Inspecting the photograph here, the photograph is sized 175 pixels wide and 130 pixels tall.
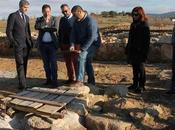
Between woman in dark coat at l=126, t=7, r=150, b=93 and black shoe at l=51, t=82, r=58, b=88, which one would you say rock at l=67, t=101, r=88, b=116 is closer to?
woman in dark coat at l=126, t=7, r=150, b=93

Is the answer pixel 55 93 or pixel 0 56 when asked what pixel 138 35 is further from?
pixel 0 56

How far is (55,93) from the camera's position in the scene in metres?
9.06

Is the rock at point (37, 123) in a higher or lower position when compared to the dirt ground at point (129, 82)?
lower

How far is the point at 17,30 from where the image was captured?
989 centimetres

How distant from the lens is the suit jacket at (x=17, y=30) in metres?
9.80

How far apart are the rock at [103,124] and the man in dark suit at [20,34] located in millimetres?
2705

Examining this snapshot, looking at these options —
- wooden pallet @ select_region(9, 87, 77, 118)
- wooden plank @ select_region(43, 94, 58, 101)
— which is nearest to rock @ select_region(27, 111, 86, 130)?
wooden pallet @ select_region(9, 87, 77, 118)

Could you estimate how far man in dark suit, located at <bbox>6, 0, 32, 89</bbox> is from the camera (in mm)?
9789

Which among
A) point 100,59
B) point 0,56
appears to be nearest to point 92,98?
point 100,59

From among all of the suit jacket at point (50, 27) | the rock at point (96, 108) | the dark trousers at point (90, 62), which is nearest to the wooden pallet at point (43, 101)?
the rock at point (96, 108)

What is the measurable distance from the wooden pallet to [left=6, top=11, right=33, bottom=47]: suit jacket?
1.11 m

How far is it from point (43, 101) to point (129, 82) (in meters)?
2.86

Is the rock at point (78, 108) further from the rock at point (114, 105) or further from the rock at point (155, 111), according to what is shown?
the rock at point (155, 111)

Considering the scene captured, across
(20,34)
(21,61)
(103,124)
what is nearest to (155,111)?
(103,124)
